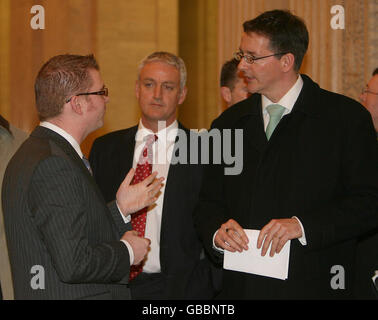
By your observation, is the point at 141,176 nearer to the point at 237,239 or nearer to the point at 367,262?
the point at 237,239

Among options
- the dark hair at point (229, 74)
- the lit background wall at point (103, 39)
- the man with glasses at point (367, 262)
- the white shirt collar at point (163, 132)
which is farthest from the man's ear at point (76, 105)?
the lit background wall at point (103, 39)

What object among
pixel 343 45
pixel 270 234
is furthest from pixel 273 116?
pixel 343 45

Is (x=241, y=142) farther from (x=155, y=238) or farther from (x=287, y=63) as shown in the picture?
(x=155, y=238)

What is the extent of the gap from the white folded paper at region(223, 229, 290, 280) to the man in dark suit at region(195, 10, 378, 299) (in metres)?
0.04

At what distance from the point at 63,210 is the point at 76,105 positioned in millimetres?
566

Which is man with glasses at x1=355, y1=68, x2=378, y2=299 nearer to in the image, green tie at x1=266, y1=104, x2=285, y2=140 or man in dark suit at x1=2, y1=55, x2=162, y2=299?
green tie at x1=266, y1=104, x2=285, y2=140

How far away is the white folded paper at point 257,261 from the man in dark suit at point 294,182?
4cm

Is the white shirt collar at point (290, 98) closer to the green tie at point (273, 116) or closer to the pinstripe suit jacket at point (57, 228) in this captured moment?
the green tie at point (273, 116)

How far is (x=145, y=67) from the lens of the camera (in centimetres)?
403

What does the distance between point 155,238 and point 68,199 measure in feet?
4.60

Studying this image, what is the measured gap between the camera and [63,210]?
2270mm

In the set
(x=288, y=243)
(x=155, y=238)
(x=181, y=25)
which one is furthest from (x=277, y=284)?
(x=181, y=25)

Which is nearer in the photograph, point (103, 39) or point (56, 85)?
point (56, 85)

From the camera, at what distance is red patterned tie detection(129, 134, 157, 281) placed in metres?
3.54
